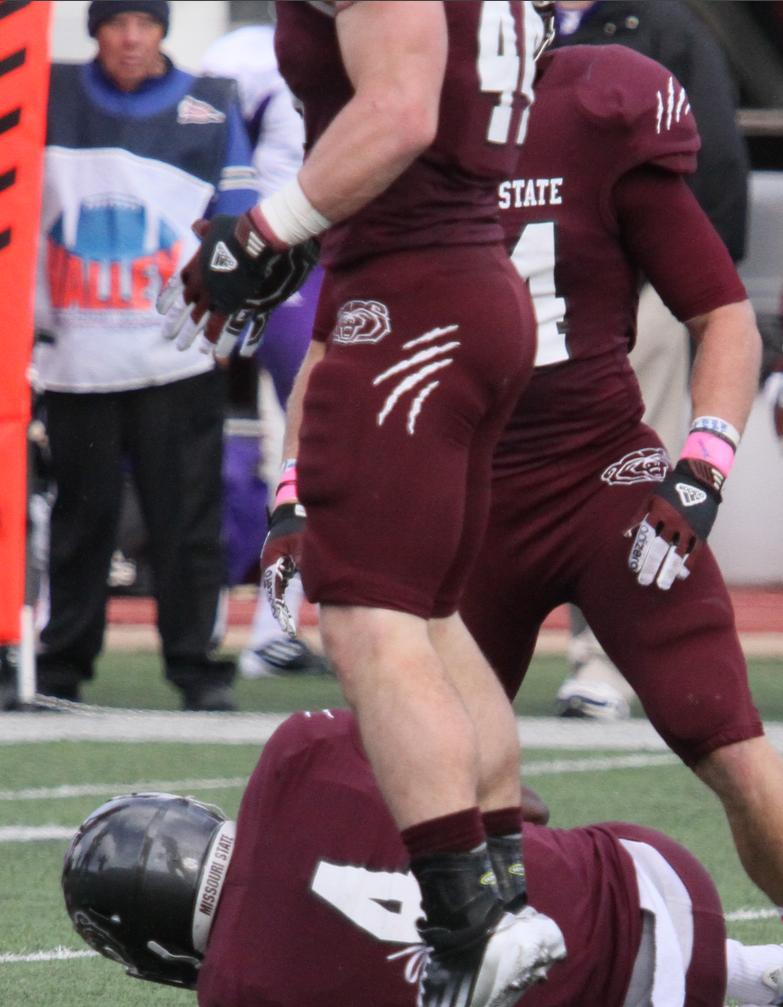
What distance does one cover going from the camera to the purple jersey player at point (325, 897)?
10.4 feet

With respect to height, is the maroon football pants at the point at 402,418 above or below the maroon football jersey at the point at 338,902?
Result: above

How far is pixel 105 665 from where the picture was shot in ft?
27.7

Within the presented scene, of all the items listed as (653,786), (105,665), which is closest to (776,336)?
(105,665)

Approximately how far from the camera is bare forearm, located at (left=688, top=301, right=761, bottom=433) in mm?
Result: 3859

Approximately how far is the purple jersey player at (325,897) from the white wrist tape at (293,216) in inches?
27.1

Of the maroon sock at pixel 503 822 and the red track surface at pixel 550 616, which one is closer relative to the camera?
the maroon sock at pixel 503 822

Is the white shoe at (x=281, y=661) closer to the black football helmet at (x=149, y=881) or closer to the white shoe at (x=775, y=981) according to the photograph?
the white shoe at (x=775, y=981)

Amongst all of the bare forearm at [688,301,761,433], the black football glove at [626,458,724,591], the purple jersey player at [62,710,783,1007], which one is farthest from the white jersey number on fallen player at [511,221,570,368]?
the purple jersey player at [62,710,783,1007]

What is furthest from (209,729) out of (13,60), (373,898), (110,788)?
(373,898)

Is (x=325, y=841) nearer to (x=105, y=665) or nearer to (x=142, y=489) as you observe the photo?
(x=142, y=489)

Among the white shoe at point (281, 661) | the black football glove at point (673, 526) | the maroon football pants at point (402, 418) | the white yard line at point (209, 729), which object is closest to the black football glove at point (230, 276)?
the maroon football pants at point (402, 418)

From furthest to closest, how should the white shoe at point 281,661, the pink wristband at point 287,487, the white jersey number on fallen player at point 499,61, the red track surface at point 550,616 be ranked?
1. the red track surface at point 550,616
2. the white shoe at point 281,661
3. the pink wristband at point 287,487
4. the white jersey number on fallen player at point 499,61

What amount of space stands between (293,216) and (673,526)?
0.88 m

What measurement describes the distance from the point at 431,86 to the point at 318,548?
617mm
